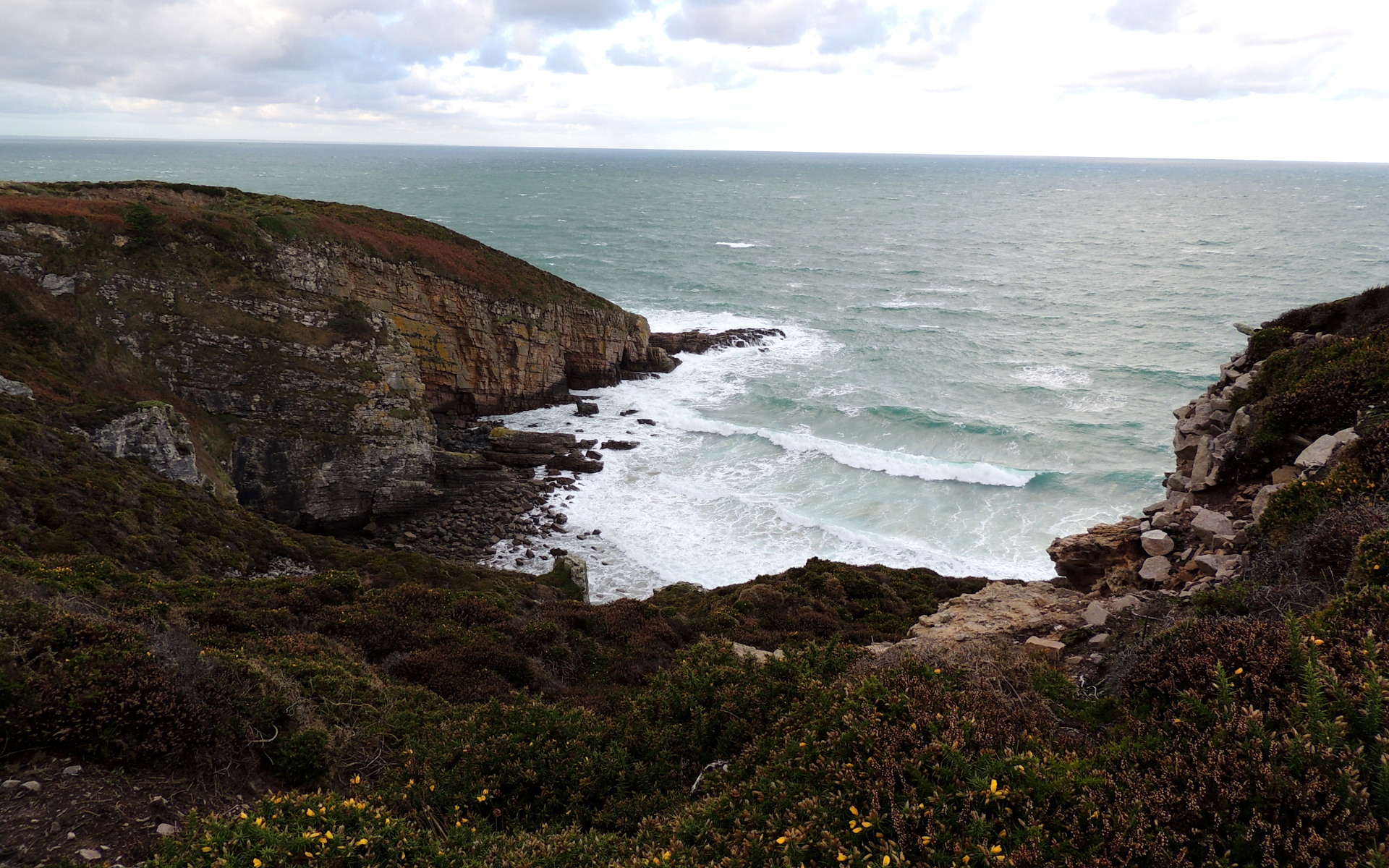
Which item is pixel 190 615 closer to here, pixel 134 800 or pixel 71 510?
pixel 134 800

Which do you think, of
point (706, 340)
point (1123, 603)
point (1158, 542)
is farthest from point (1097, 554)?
point (706, 340)

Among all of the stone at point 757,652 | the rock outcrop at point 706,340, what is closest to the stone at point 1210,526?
the stone at point 757,652

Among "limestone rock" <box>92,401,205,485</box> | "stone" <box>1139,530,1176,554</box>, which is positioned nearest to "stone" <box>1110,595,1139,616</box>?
"stone" <box>1139,530,1176,554</box>

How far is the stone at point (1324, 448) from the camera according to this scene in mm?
10742

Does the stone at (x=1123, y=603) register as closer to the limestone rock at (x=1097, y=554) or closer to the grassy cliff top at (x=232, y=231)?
the limestone rock at (x=1097, y=554)

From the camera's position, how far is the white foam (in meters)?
47.0

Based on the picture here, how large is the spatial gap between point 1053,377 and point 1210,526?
40.1 meters

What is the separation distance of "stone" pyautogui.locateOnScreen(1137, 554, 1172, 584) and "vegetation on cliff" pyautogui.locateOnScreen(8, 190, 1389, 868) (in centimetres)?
262

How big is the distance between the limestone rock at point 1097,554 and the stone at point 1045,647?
200 inches

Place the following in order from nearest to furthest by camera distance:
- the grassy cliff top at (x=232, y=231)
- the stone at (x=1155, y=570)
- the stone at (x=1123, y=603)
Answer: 1. the stone at (x=1123, y=603)
2. the stone at (x=1155, y=570)
3. the grassy cliff top at (x=232, y=231)

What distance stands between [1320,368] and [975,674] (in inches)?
445

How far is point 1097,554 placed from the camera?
1548cm

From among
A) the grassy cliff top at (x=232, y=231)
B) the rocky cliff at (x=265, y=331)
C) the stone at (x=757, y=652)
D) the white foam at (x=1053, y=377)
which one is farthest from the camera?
the white foam at (x=1053, y=377)

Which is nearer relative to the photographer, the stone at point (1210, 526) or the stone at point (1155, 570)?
the stone at point (1210, 526)
